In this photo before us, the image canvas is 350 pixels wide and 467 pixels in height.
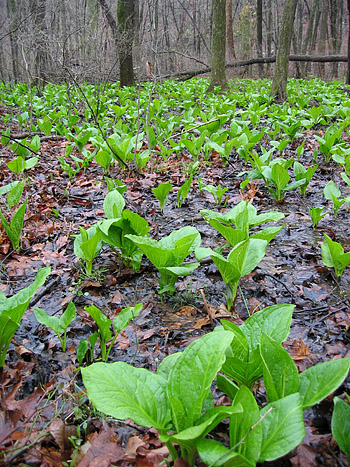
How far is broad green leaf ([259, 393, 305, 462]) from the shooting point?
0.94 m

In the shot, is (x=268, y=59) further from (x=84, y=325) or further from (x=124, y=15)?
(x=84, y=325)

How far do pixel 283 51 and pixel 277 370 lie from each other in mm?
8891

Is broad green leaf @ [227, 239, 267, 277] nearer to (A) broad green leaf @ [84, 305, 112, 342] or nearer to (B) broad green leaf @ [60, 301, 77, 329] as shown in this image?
(A) broad green leaf @ [84, 305, 112, 342]

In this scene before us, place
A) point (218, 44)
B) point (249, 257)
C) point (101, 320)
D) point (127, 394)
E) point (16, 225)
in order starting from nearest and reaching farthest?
point (127, 394)
point (101, 320)
point (249, 257)
point (16, 225)
point (218, 44)

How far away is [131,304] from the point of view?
6.72ft

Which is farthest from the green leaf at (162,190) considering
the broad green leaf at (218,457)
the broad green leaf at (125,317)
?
the broad green leaf at (218,457)

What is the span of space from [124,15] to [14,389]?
11.9m

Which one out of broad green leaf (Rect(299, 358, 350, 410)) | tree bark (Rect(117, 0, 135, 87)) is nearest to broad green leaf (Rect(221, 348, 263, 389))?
broad green leaf (Rect(299, 358, 350, 410))

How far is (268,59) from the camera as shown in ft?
47.8

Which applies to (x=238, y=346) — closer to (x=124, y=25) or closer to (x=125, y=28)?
(x=125, y=28)

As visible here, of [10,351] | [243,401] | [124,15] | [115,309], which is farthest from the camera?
[124,15]

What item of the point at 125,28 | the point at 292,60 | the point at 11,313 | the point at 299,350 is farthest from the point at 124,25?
the point at 299,350

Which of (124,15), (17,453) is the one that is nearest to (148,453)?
(17,453)

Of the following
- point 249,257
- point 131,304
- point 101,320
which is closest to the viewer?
point 101,320
